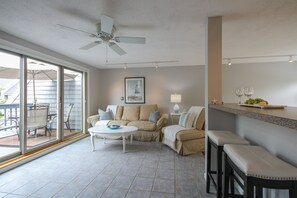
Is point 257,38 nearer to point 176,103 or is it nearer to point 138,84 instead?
point 176,103

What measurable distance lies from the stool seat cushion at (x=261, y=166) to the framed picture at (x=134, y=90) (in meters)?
4.42

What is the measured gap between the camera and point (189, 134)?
335 cm

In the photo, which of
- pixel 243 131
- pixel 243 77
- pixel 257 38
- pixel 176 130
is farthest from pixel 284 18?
pixel 243 77

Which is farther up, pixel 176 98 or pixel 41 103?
pixel 176 98

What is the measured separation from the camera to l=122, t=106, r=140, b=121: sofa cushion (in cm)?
493

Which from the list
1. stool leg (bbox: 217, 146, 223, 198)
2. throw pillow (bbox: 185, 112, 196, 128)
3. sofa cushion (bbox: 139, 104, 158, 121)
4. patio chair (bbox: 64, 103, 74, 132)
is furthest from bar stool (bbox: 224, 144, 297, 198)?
patio chair (bbox: 64, 103, 74, 132)

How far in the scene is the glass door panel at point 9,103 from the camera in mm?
2785

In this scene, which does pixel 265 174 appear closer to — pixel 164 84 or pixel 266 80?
pixel 164 84

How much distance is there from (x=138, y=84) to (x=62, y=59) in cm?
242

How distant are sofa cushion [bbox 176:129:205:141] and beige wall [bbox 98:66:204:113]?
186 cm

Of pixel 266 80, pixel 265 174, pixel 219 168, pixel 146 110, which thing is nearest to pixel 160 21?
pixel 219 168

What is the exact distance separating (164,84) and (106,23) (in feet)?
11.9

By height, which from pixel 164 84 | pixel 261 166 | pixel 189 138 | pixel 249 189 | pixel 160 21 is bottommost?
pixel 189 138

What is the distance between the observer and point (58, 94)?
397cm
